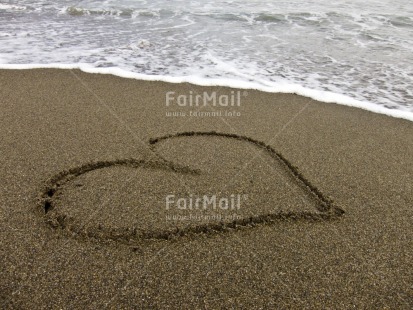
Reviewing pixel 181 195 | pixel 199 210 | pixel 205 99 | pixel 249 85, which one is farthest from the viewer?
pixel 249 85

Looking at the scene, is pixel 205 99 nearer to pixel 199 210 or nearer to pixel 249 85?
pixel 249 85

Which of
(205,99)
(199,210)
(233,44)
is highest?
(233,44)

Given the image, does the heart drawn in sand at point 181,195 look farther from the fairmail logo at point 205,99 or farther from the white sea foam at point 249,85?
the white sea foam at point 249,85

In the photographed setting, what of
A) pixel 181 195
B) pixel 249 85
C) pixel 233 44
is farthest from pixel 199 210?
pixel 233 44

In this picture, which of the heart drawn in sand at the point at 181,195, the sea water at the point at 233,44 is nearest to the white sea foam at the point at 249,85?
the sea water at the point at 233,44

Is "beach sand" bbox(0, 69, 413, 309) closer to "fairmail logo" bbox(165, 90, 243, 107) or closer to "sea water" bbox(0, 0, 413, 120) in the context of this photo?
"fairmail logo" bbox(165, 90, 243, 107)

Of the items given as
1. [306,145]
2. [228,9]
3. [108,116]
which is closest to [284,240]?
[306,145]

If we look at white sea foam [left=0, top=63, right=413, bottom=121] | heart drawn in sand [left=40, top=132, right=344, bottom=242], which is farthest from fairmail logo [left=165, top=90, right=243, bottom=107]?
heart drawn in sand [left=40, top=132, right=344, bottom=242]
